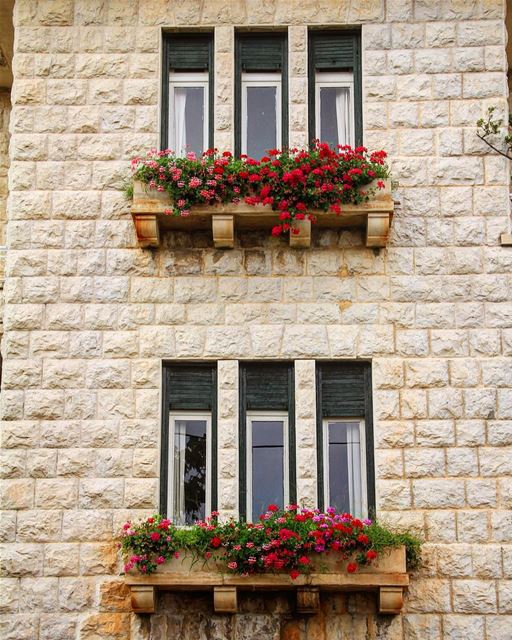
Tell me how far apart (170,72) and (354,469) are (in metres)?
5.75

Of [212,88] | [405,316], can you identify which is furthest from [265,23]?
[405,316]

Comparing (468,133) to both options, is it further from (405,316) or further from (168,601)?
(168,601)

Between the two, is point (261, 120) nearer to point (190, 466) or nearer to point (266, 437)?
point (266, 437)

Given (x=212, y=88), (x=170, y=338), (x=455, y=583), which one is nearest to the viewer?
(x=455, y=583)

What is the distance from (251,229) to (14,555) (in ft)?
16.1

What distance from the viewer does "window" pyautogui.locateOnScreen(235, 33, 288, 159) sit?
16828mm

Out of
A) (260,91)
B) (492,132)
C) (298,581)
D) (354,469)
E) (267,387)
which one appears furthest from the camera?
(260,91)

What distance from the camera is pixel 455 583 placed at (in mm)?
14930

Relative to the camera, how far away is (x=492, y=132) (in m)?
16.4

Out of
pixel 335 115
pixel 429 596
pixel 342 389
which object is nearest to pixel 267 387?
pixel 342 389

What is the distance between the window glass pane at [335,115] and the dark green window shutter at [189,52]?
161cm

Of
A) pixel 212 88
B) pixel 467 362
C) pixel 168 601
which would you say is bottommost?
pixel 168 601

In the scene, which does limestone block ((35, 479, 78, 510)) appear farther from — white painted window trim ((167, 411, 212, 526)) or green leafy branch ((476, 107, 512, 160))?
green leafy branch ((476, 107, 512, 160))

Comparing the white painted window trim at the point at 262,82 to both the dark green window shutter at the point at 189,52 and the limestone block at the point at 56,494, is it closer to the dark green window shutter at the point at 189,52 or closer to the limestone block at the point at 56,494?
the dark green window shutter at the point at 189,52
